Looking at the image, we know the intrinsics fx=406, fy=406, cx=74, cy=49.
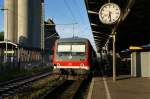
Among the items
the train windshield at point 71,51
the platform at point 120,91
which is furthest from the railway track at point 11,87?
the platform at point 120,91

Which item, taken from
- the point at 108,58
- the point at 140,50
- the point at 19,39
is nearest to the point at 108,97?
the point at 140,50

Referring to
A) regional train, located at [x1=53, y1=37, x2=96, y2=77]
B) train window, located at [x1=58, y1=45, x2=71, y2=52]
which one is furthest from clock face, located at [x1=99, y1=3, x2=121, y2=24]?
train window, located at [x1=58, y1=45, x2=71, y2=52]

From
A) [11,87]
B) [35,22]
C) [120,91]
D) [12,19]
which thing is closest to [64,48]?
[11,87]

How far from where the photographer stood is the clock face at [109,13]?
21.2 meters

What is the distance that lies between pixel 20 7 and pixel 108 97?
7608cm

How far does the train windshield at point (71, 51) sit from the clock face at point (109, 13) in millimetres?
2198

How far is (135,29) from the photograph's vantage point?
32.0m

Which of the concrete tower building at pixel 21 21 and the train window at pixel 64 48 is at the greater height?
the concrete tower building at pixel 21 21

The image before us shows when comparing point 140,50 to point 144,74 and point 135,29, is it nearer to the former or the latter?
point 144,74

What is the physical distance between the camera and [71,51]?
23.0 metres

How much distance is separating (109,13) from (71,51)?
10.3ft

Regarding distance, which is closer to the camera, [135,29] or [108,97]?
[108,97]

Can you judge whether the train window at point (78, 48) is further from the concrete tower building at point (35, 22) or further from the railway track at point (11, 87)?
the concrete tower building at point (35, 22)

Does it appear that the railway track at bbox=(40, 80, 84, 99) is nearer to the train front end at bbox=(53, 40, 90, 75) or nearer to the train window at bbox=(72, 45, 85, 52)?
the train front end at bbox=(53, 40, 90, 75)
